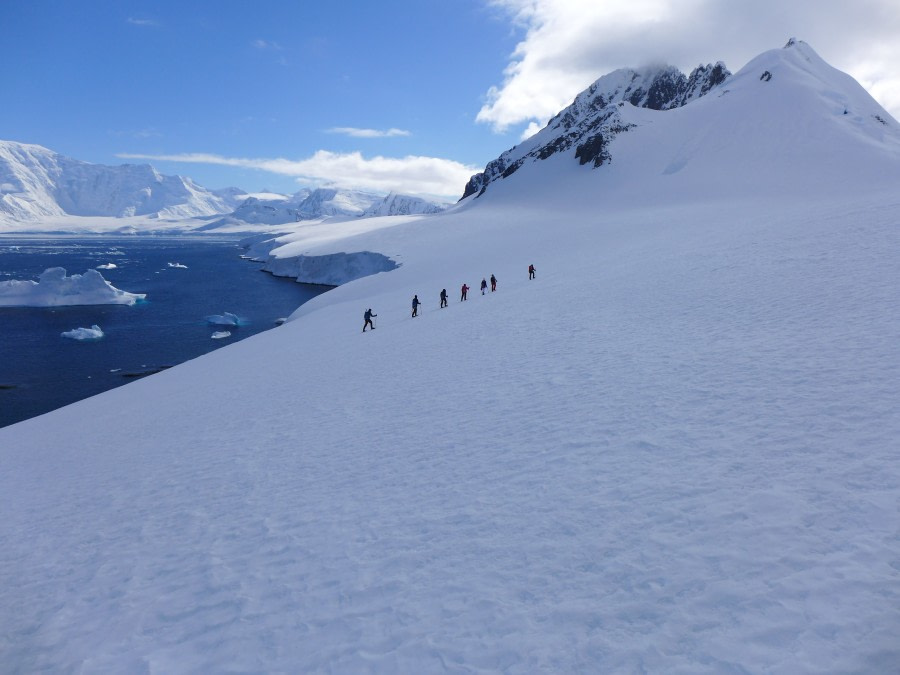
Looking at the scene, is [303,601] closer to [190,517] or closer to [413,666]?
[413,666]

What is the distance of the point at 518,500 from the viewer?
23.6 feet

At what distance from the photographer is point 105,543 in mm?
8391

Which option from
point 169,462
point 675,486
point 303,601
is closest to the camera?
point 303,601

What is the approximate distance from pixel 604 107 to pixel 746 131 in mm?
67865

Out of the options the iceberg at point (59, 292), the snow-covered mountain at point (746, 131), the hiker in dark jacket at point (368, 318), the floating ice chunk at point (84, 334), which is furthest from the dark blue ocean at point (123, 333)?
the snow-covered mountain at point (746, 131)

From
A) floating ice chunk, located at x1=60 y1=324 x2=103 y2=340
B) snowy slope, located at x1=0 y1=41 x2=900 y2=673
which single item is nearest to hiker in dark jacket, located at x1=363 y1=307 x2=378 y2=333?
snowy slope, located at x1=0 y1=41 x2=900 y2=673

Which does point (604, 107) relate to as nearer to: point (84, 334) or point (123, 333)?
point (123, 333)

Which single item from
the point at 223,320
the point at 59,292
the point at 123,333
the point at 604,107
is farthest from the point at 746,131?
the point at 59,292

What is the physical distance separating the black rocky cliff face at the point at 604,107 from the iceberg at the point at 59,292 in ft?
253

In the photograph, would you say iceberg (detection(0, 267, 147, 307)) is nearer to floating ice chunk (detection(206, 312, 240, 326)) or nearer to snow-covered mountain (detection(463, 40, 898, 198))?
floating ice chunk (detection(206, 312, 240, 326))

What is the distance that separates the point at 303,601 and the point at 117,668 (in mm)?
2171

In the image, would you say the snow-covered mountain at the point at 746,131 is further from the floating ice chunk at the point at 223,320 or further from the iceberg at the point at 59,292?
the iceberg at the point at 59,292

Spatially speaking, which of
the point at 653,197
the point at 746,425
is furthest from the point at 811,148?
the point at 746,425

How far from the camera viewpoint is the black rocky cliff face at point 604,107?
310ft
